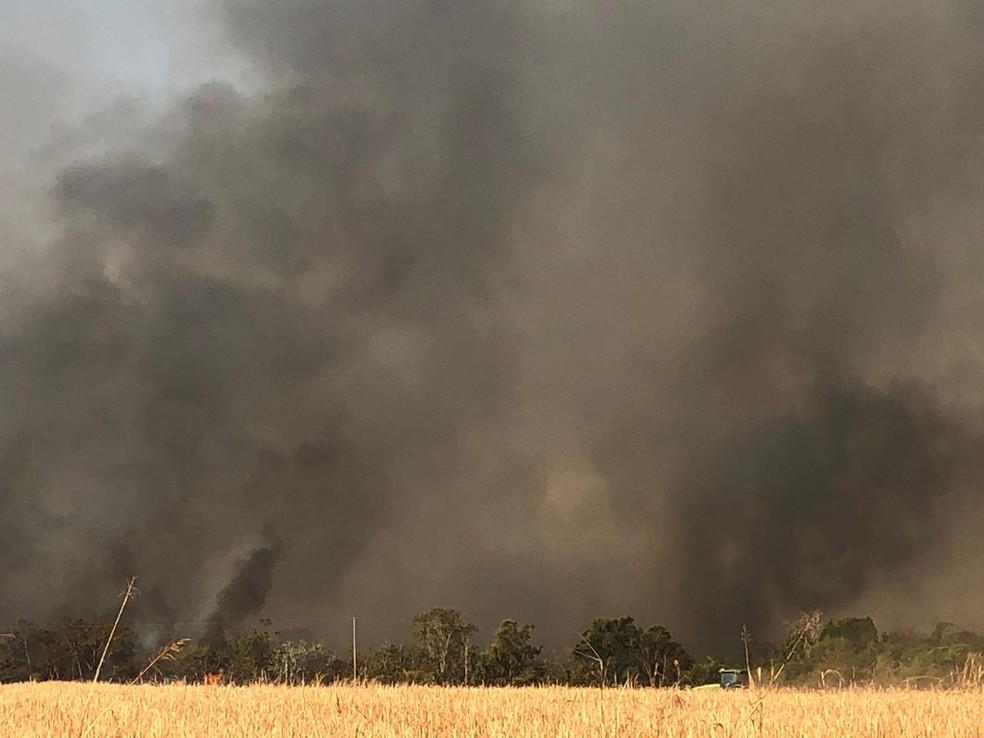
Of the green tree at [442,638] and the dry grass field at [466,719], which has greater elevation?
the green tree at [442,638]

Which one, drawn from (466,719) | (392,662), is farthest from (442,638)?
(466,719)

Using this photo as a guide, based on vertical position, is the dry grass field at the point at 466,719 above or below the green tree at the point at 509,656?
below

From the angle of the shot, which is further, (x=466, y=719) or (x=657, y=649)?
(x=657, y=649)

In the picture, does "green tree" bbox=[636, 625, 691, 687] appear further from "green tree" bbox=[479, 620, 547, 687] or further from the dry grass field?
the dry grass field

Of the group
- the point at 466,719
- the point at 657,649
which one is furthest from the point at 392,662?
the point at 466,719

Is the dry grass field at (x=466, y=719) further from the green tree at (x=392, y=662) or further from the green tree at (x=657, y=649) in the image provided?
the green tree at (x=657, y=649)

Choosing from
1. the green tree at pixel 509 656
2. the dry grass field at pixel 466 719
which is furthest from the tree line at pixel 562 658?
the dry grass field at pixel 466 719

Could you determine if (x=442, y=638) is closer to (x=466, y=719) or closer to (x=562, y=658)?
(x=562, y=658)

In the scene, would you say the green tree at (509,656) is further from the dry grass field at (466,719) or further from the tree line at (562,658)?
the dry grass field at (466,719)

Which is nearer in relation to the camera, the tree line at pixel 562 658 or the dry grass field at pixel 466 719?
the dry grass field at pixel 466 719

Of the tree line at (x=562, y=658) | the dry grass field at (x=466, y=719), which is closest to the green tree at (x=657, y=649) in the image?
the tree line at (x=562, y=658)

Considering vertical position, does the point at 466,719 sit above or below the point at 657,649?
below

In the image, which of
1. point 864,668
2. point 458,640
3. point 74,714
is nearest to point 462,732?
point 74,714

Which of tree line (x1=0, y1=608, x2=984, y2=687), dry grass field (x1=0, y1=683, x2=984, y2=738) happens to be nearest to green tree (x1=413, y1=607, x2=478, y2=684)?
tree line (x1=0, y1=608, x2=984, y2=687)
